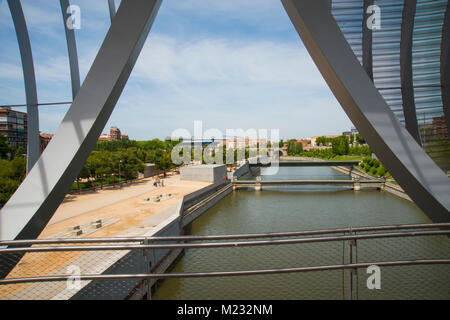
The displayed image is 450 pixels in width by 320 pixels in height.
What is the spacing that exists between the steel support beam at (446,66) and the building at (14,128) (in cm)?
563

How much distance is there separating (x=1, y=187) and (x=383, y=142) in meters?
15.3

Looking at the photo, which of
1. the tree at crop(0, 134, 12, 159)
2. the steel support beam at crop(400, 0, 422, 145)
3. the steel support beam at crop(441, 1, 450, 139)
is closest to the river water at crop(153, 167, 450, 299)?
the steel support beam at crop(400, 0, 422, 145)

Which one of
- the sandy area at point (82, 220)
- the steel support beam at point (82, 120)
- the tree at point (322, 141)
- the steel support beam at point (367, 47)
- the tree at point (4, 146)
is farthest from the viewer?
the tree at point (322, 141)

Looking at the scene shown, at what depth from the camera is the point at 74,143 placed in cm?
253

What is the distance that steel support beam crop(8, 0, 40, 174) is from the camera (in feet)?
12.0

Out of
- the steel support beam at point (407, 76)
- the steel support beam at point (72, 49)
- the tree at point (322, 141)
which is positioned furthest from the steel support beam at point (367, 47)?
the tree at point (322, 141)

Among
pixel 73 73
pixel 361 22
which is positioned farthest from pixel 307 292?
pixel 73 73

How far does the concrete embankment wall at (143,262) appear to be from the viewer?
529 cm

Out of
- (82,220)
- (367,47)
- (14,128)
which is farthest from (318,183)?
(14,128)

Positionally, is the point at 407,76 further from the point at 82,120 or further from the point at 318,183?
the point at 318,183

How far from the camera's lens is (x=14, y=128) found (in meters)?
4.40

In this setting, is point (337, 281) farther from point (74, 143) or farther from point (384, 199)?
point (384, 199)

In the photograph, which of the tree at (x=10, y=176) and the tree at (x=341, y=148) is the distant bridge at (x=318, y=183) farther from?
the tree at (x=341, y=148)

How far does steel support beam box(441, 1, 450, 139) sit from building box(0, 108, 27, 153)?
5626 millimetres
